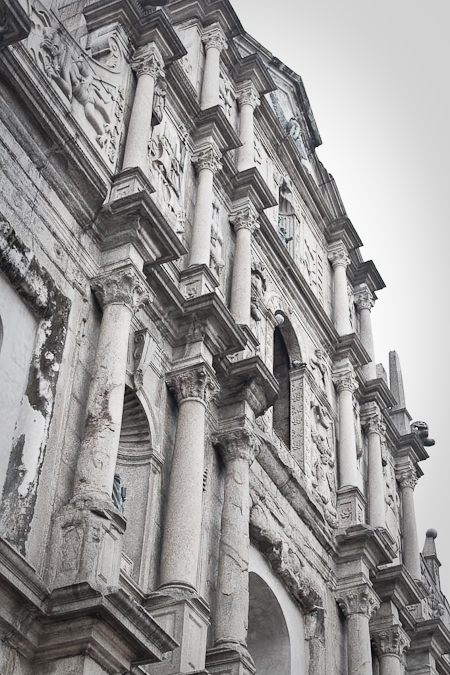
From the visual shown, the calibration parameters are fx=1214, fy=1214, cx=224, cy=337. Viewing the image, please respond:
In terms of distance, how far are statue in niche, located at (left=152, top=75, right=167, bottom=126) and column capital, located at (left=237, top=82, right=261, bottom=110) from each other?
346 centimetres

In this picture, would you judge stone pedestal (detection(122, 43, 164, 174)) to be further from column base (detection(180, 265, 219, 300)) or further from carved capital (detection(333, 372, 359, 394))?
carved capital (detection(333, 372, 359, 394))

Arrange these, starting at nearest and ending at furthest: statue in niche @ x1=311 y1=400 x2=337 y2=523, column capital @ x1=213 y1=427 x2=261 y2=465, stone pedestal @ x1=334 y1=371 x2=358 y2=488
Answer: column capital @ x1=213 y1=427 x2=261 y2=465 → statue in niche @ x1=311 y1=400 x2=337 y2=523 → stone pedestal @ x1=334 y1=371 x2=358 y2=488

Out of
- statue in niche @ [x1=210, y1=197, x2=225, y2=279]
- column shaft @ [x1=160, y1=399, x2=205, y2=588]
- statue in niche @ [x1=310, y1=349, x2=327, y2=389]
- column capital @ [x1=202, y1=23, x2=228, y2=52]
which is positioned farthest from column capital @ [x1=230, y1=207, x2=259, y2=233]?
column shaft @ [x1=160, y1=399, x2=205, y2=588]

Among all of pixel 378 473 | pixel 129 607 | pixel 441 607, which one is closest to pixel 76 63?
pixel 129 607

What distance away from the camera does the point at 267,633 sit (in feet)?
52.4

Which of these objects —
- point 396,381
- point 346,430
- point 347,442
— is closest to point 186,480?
point 347,442

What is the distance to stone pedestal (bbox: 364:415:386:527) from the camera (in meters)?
19.9

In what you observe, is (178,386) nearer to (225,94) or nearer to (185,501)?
(185,501)

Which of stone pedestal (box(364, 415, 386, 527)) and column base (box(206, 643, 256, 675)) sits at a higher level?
stone pedestal (box(364, 415, 386, 527))

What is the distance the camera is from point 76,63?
48.5 ft

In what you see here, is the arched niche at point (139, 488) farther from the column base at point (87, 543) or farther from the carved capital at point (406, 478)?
the carved capital at point (406, 478)

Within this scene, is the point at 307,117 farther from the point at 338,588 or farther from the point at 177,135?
the point at 338,588

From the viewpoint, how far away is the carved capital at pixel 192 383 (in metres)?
14.2

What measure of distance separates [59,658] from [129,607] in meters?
0.72
